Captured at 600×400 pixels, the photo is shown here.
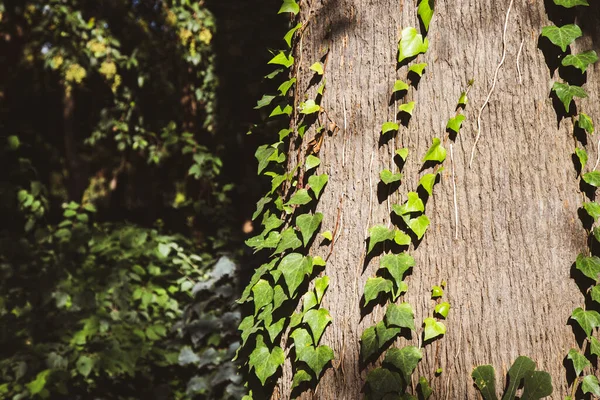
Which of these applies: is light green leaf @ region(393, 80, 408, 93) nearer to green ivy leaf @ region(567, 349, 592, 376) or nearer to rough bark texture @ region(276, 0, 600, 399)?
rough bark texture @ region(276, 0, 600, 399)

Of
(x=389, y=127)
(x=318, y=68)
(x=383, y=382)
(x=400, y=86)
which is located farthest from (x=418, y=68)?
(x=383, y=382)

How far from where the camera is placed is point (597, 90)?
1.45 metres

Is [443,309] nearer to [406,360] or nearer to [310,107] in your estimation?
[406,360]

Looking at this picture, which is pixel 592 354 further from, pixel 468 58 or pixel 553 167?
pixel 468 58

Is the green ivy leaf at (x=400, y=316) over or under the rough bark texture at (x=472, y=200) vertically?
under

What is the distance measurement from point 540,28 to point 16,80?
227 inches

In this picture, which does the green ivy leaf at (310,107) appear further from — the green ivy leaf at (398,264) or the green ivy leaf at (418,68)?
the green ivy leaf at (398,264)

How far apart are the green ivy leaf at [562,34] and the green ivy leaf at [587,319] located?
0.73 m

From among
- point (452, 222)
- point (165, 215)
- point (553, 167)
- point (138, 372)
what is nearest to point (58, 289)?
point (138, 372)

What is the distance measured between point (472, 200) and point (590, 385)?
0.58 meters

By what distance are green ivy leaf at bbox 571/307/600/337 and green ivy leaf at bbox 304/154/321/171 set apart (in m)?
0.83

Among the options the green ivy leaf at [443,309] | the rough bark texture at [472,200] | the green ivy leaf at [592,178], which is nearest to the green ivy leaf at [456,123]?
the rough bark texture at [472,200]

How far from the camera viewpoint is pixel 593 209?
54.6 inches

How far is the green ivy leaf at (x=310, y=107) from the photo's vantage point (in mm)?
1583
